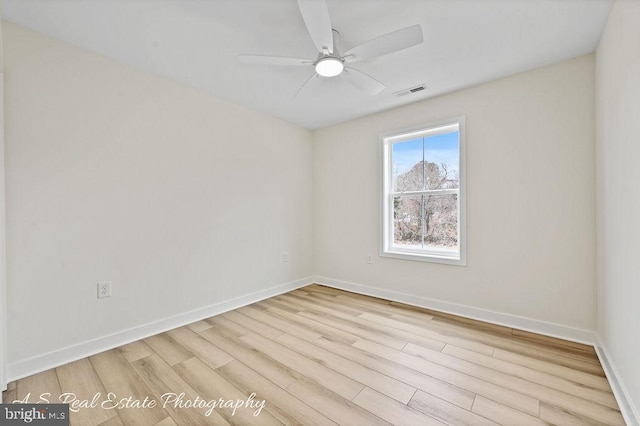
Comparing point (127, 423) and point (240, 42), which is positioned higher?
point (240, 42)

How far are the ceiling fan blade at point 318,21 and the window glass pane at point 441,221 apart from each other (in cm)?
213

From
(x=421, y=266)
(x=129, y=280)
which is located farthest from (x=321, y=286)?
(x=129, y=280)

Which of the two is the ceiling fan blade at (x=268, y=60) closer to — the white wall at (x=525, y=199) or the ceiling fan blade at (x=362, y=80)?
the ceiling fan blade at (x=362, y=80)

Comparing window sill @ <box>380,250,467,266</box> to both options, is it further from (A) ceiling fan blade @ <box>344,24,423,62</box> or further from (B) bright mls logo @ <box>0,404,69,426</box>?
(B) bright mls logo @ <box>0,404,69,426</box>

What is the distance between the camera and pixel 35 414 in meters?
1.48

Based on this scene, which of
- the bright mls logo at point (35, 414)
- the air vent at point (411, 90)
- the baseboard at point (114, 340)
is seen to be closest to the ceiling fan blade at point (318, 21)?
the air vent at point (411, 90)

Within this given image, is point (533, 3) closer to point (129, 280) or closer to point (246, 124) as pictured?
point (246, 124)

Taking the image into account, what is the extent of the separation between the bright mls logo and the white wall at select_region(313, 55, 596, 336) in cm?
307

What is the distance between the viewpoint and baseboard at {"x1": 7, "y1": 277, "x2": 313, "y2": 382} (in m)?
1.87

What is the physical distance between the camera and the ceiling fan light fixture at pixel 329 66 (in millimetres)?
1928

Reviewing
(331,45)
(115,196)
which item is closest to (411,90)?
(331,45)

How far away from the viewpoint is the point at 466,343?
7.54 ft

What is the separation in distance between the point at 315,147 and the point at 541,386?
3683 millimetres

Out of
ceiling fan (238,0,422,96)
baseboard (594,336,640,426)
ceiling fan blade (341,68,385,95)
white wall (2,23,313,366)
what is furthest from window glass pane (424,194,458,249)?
white wall (2,23,313,366)
